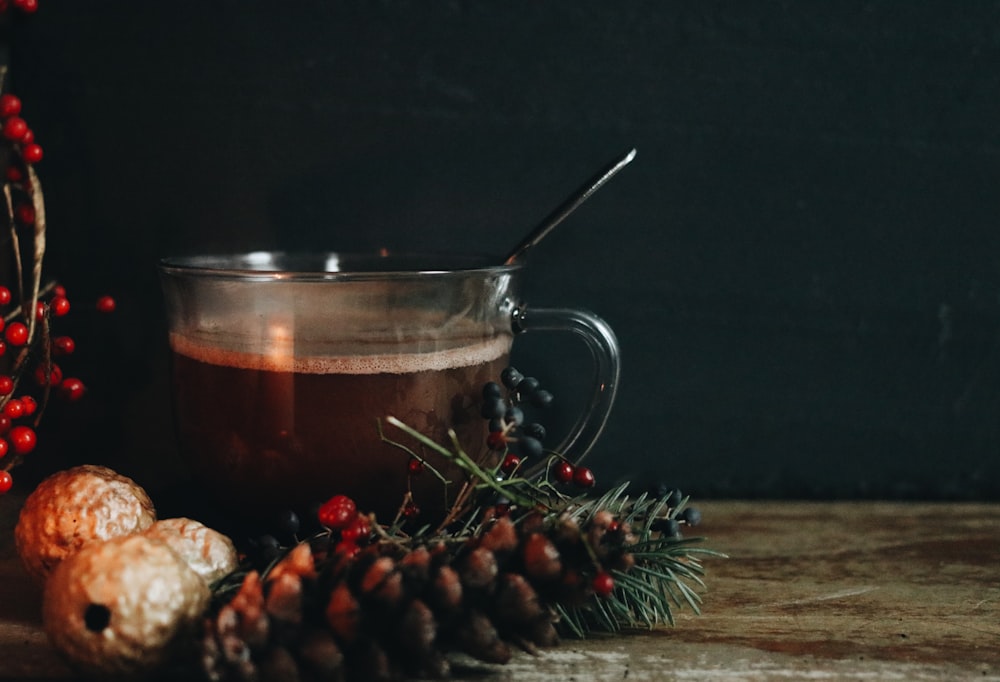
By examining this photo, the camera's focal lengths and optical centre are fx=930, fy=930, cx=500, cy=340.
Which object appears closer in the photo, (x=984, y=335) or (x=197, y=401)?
(x=197, y=401)

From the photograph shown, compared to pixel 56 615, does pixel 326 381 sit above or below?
above

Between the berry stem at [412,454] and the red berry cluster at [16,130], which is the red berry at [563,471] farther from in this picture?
the red berry cluster at [16,130]

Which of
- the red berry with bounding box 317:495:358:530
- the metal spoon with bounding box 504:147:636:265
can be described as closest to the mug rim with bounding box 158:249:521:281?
the metal spoon with bounding box 504:147:636:265

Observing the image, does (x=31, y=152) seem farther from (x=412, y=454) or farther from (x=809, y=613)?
(x=809, y=613)

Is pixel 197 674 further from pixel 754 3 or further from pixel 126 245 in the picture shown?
pixel 754 3

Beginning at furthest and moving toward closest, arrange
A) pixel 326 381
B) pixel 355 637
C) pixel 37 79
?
pixel 37 79, pixel 326 381, pixel 355 637

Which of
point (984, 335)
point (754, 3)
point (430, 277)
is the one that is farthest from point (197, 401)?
point (984, 335)

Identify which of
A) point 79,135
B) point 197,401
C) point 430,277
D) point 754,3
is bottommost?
point 197,401
